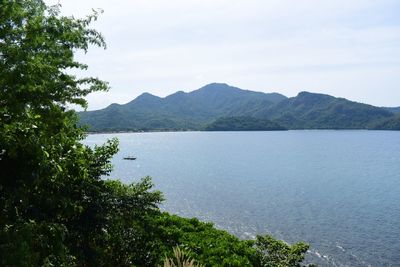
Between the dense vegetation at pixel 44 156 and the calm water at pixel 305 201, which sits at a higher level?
the dense vegetation at pixel 44 156

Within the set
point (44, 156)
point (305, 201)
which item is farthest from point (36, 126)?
point (305, 201)

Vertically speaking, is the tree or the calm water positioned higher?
the tree

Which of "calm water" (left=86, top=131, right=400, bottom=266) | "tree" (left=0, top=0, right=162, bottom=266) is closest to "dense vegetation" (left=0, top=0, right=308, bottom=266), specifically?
"tree" (left=0, top=0, right=162, bottom=266)

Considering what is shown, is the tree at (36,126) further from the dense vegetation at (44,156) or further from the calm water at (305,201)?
the calm water at (305,201)

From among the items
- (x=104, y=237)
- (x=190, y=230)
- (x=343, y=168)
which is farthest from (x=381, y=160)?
(x=104, y=237)

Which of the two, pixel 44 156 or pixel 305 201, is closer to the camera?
pixel 44 156

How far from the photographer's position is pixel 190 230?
22.6m

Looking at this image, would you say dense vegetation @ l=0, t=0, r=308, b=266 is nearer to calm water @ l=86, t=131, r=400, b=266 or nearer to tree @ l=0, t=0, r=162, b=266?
tree @ l=0, t=0, r=162, b=266

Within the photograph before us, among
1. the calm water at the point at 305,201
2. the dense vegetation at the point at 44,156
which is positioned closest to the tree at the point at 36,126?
the dense vegetation at the point at 44,156

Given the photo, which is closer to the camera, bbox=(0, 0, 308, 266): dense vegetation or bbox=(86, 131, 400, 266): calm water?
bbox=(0, 0, 308, 266): dense vegetation

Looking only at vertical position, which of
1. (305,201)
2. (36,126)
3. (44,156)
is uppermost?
(36,126)

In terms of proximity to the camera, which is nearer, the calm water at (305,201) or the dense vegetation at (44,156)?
the dense vegetation at (44,156)

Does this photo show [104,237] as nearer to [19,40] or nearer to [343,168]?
[19,40]

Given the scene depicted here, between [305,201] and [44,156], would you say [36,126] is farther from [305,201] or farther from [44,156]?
[305,201]
